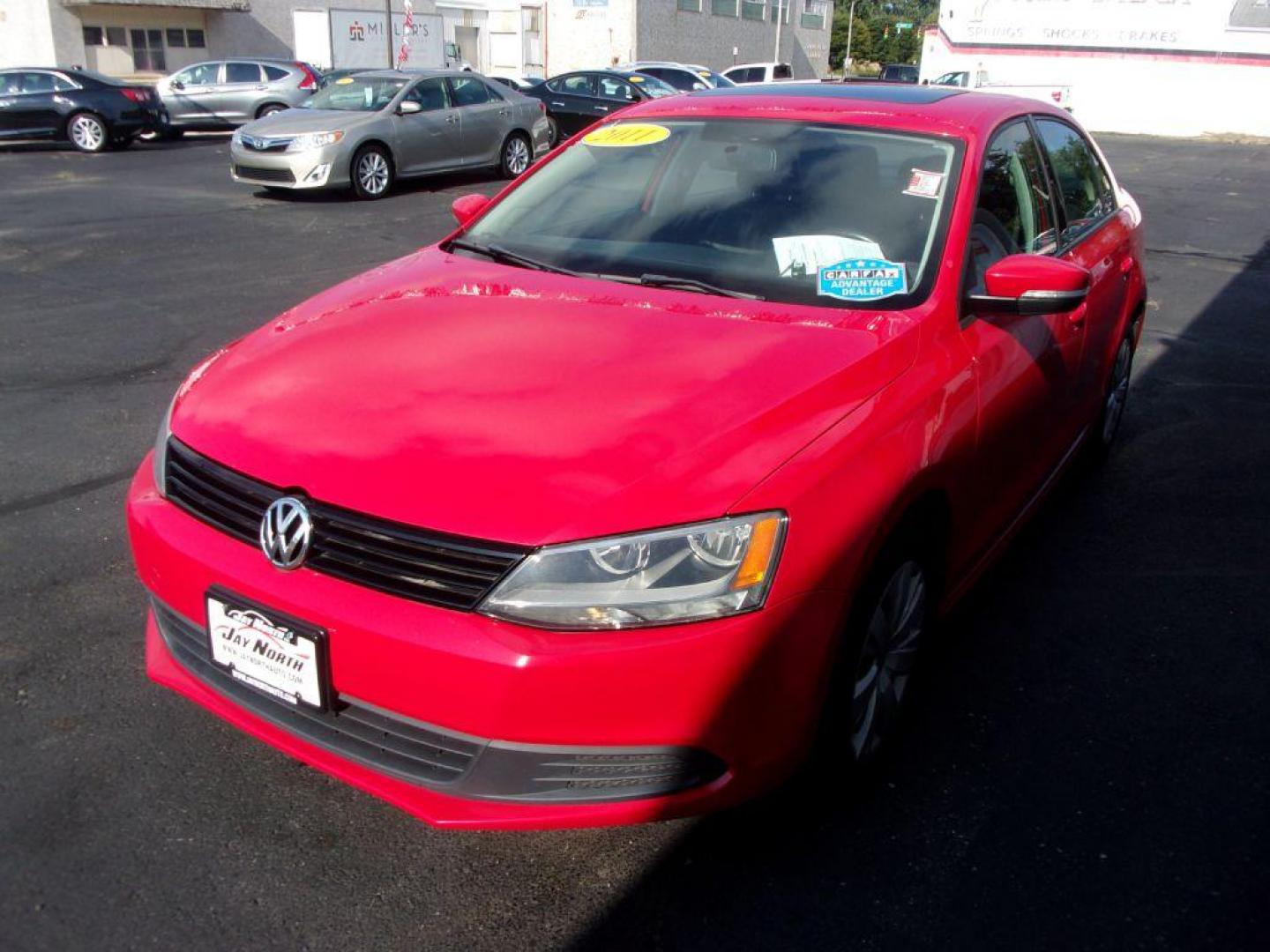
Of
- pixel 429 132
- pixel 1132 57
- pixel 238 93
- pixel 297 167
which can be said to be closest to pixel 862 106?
pixel 297 167

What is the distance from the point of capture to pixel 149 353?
21.8 feet

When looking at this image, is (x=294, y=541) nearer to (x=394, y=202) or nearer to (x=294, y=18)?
(x=394, y=202)

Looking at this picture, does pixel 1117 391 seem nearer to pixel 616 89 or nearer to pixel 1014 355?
pixel 1014 355

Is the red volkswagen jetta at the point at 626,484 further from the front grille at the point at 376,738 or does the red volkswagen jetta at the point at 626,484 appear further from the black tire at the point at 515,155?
the black tire at the point at 515,155

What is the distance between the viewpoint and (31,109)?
1816 centimetres

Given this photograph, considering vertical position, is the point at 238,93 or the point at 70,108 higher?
the point at 238,93

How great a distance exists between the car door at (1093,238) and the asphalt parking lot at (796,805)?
71cm

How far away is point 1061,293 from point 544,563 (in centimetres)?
180

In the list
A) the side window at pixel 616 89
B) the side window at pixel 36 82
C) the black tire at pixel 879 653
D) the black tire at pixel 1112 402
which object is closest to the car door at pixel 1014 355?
the black tire at pixel 879 653

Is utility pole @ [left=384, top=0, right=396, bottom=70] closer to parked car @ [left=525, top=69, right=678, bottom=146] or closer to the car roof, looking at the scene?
parked car @ [left=525, top=69, right=678, bottom=146]

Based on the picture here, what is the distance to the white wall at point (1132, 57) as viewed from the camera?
34969 mm

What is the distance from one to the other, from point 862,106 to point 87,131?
59.6 ft

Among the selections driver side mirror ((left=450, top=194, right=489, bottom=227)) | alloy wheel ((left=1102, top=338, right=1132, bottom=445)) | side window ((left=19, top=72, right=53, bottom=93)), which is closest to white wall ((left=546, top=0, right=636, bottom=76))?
side window ((left=19, top=72, right=53, bottom=93))

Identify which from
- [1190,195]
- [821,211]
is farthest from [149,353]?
[1190,195]
